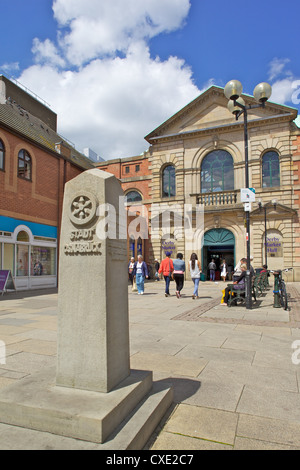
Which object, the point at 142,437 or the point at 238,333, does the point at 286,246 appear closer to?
the point at 238,333

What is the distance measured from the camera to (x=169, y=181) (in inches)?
1155

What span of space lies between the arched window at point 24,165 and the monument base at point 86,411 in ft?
51.6

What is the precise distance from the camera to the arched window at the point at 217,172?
88.8 feet

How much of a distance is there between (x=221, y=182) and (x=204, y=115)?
5.91m

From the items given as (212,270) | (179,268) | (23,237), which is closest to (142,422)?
(179,268)

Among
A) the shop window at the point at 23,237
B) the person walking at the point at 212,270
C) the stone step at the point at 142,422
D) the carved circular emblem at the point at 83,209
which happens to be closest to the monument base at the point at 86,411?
the stone step at the point at 142,422

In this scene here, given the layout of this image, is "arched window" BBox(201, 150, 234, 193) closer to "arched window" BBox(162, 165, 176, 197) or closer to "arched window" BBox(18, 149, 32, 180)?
"arched window" BBox(162, 165, 176, 197)

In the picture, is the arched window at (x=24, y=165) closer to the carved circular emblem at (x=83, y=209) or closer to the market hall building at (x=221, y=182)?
the market hall building at (x=221, y=182)

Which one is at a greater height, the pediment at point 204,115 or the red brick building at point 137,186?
the pediment at point 204,115

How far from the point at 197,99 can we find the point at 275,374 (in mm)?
26836

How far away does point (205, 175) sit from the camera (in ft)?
91.5

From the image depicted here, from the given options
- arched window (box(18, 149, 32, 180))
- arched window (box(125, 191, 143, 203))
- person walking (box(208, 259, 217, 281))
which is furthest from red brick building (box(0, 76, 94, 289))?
person walking (box(208, 259, 217, 281))

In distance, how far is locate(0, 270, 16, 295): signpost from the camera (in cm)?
1425
